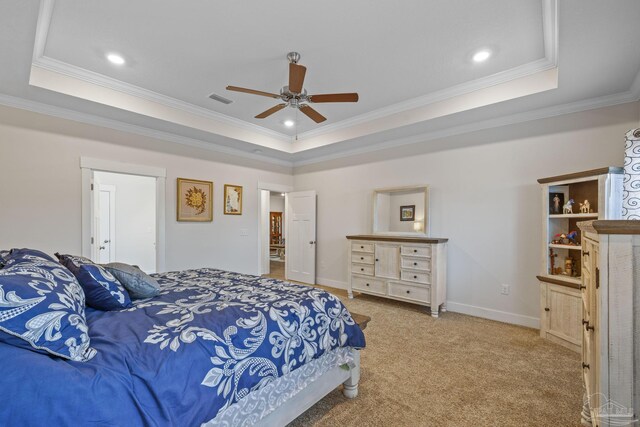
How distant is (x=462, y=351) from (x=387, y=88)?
118 inches

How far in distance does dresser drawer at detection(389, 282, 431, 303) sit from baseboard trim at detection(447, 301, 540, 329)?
470 millimetres

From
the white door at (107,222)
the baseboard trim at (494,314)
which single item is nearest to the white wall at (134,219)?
the white door at (107,222)

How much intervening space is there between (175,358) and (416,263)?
3406 mm

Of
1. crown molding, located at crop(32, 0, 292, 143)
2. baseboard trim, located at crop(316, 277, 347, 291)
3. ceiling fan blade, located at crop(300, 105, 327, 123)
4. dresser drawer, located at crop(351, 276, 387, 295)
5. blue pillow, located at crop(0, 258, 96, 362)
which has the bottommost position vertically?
baseboard trim, located at crop(316, 277, 347, 291)

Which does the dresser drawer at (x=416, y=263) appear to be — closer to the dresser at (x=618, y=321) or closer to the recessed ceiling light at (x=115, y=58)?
the dresser at (x=618, y=321)

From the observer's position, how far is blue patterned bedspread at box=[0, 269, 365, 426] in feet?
3.04

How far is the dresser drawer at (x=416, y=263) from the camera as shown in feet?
12.8

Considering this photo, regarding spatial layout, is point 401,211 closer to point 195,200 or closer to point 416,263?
point 416,263

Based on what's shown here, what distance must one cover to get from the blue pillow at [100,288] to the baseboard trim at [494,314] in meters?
3.89

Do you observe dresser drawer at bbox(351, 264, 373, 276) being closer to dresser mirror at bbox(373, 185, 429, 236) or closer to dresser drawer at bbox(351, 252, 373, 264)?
dresser drawer at bbox(351, 252, 373, 264)

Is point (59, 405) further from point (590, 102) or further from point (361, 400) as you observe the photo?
point (590, 102)

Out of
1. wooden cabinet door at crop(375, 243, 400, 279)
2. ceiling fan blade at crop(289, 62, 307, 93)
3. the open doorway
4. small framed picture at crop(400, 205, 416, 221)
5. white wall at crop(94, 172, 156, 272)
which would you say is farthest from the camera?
the open doorway

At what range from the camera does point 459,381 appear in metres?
2.25

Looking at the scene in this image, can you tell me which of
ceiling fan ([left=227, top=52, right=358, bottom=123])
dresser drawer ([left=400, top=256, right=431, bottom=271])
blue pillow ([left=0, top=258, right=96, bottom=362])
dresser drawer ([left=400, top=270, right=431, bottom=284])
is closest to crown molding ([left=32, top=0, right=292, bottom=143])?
ceiling fan ([left=227, top=52, right=358, bottom=123])
